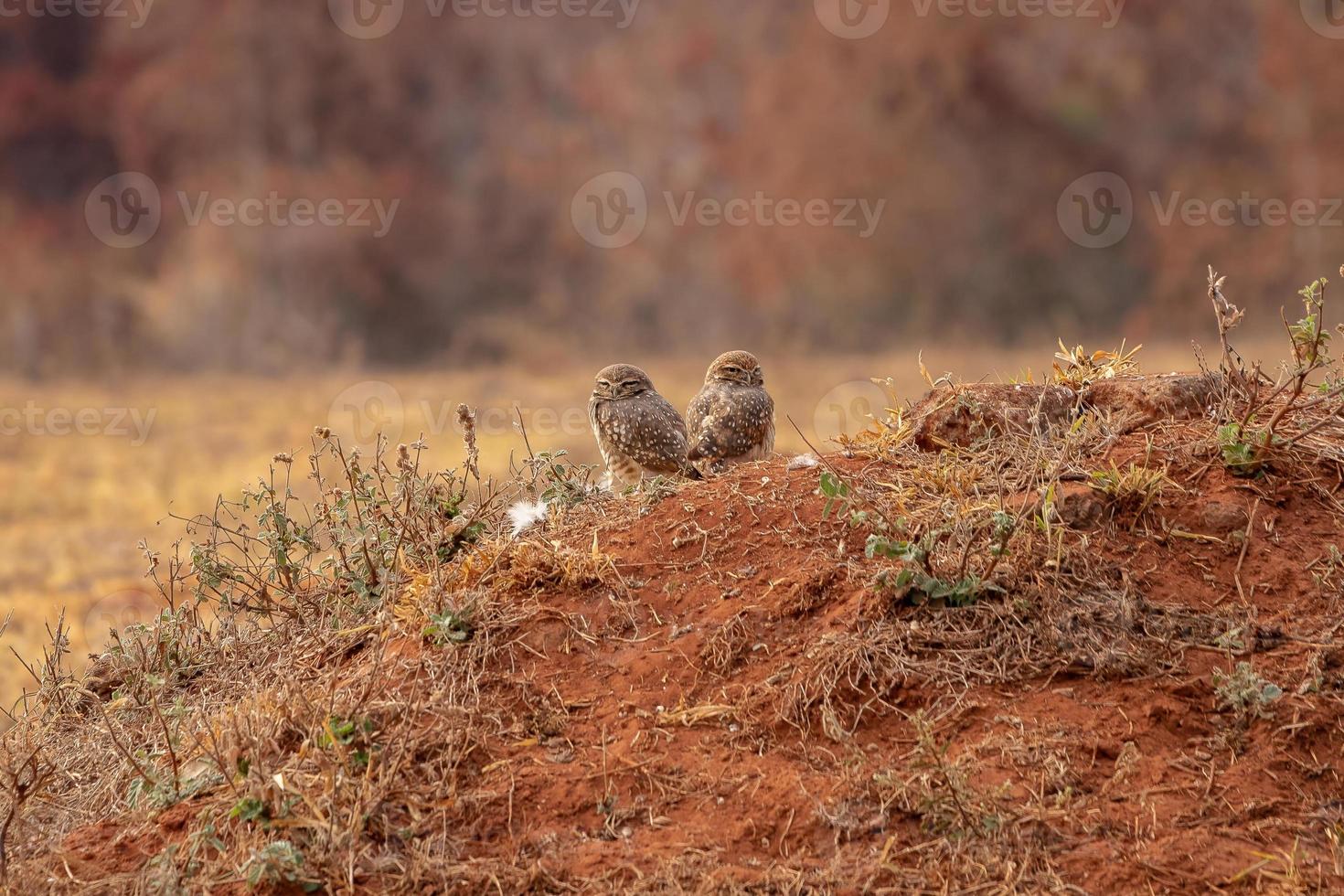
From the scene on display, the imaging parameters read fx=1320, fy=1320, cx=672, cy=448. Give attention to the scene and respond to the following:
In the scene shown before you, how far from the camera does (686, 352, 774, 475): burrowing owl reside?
6.27 m

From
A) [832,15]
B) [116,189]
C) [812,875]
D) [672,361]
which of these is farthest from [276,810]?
[116,189]

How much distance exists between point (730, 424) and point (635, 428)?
468mm

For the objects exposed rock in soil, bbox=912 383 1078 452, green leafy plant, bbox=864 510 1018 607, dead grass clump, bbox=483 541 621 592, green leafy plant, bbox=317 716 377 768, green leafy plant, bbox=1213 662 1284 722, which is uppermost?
exposed rock in soil, bbox=912 383 1078 452

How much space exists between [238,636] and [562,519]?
4.55 ft

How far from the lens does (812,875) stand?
10.5ft

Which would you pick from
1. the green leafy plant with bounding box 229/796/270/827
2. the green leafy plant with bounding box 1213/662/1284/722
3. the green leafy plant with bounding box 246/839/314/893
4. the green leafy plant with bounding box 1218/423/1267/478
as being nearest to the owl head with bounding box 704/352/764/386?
the green leafy plant with bounding box 1218/423/1267/478

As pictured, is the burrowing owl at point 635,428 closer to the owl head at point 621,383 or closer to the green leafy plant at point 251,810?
the owl head at point 621,383

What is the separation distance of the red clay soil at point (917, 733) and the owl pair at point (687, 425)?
1.77 meters

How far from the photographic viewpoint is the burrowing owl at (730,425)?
627 cm

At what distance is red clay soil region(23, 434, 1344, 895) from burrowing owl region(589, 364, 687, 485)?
1.84m

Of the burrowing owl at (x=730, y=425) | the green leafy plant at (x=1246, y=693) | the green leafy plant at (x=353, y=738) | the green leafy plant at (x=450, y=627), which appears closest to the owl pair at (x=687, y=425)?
the burrowing owl at (x=730, y=425)

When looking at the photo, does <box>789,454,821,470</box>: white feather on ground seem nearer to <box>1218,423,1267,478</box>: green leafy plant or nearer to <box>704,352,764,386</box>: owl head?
<box>1218,423,1267,478</box>: green leafy plant

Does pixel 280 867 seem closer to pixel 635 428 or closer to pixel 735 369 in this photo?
pixel 635 428

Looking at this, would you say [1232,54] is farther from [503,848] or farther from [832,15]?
[503,848]
